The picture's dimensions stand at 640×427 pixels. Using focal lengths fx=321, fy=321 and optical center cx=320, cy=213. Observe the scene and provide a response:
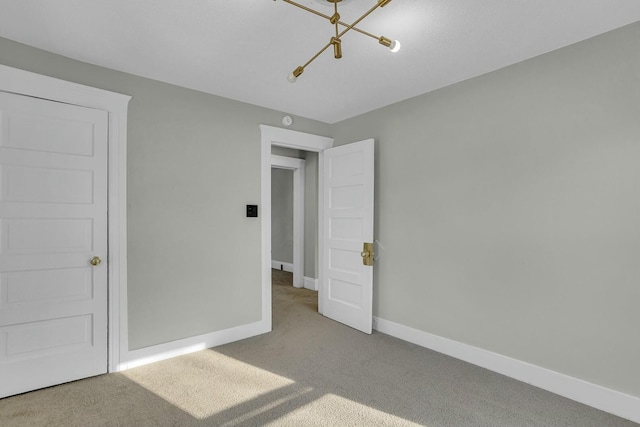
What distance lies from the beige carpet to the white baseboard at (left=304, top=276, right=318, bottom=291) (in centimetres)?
218

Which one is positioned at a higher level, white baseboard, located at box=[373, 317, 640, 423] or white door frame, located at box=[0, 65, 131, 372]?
white door frame, located at box=[0, 65, 131, 372]

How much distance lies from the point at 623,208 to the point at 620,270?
1.28 feet

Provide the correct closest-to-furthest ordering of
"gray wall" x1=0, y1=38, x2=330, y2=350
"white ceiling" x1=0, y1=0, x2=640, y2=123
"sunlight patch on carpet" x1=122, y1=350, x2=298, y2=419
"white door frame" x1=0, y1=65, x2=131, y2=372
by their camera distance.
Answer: "white ceiling" x1=0, y1=0, x2=640, y2=123, "sunlight patch on carpet" x1=122, y1=350, x2=298, y2=419, "white door frame" x1=0, y1=65, x2=131, y2=372, "gray wall" x1=0, y1=38, x2=330, y2=350

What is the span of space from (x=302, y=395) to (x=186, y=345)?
50.3 inches

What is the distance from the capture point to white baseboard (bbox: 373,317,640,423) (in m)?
2.00

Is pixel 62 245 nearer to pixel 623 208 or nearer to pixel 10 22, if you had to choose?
pixel 10 22

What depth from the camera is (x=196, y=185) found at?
2.99 meters

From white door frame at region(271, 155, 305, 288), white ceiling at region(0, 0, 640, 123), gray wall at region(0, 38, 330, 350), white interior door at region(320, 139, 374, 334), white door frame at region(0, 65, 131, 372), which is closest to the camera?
white ceiling at region(0, 0, 640, 123)

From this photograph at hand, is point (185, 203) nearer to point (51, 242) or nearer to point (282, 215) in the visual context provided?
point (51, 242)

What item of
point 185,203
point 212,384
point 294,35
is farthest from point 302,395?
point 294,35

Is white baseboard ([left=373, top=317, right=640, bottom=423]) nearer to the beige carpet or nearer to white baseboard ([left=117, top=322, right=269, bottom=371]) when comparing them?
the beige carpet

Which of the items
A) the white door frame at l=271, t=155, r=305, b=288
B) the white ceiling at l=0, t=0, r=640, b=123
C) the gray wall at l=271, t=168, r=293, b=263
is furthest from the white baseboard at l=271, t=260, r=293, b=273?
the white ceiling at l=0, t=0, r=640, b=123

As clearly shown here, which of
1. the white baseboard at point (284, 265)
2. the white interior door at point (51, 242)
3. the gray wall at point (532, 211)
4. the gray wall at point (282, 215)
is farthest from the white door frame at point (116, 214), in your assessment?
the white baseboard at point (284, 265)

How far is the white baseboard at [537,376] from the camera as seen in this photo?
200 centimetres
